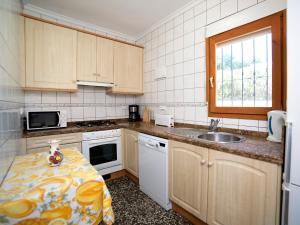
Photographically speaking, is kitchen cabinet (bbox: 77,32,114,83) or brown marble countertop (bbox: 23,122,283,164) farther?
kitchen cabinet (bbox: 77,32,114,83)

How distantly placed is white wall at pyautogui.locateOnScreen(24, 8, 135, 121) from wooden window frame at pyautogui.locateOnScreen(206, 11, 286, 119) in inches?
68.6

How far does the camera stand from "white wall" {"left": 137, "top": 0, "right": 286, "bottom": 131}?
1.55m

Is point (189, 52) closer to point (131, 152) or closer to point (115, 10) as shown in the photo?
point (115, 10)

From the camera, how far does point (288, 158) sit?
84 cm

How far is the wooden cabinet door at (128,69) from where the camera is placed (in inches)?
103

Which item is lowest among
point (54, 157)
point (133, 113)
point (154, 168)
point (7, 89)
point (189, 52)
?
point (154, 168)

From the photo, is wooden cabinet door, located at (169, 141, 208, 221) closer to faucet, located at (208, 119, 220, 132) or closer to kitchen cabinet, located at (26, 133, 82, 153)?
faucet, located at (208, 119, 220, 132)

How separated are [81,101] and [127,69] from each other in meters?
0.96

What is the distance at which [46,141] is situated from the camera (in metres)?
1.84

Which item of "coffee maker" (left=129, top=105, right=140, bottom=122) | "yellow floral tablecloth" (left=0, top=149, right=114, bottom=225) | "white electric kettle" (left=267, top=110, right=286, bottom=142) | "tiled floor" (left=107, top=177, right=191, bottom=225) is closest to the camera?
"yellow floral tablecloth" (left=0, top=149, right=114, bottom=225)

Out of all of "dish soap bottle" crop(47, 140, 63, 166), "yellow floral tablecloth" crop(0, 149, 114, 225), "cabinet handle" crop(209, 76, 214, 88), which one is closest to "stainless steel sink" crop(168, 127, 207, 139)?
"cabinet handle" crop(209, 76, 214, 88)

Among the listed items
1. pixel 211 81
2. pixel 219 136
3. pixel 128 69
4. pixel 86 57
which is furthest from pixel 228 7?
pixel 86 57

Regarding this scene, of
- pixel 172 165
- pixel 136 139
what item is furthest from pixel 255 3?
pixel 136 139

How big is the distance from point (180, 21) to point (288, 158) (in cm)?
207
